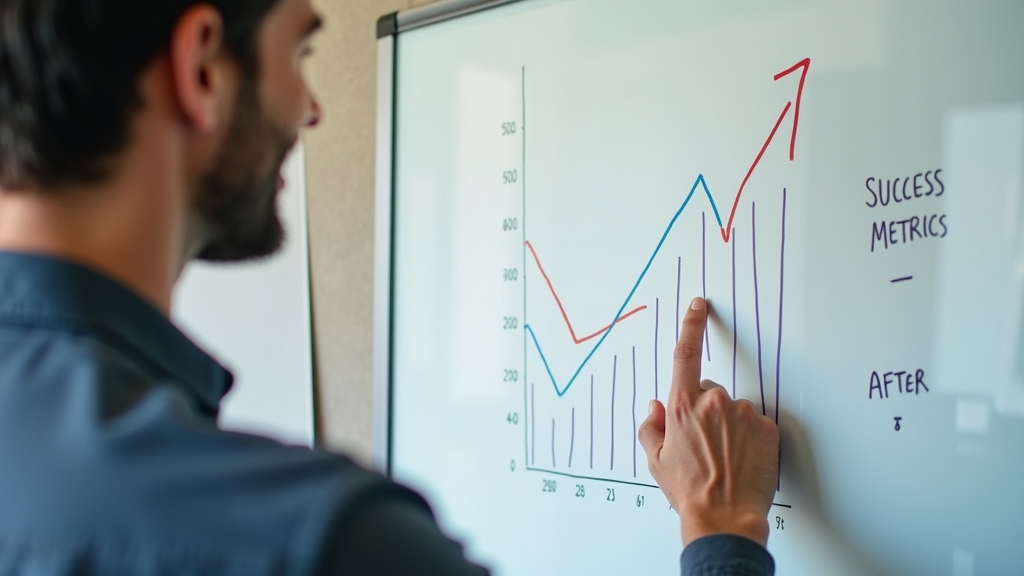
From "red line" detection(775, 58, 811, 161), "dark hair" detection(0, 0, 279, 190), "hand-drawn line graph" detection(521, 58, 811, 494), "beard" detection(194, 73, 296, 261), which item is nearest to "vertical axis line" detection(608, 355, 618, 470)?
"hand-drawn line graph" detection(521, 58, 811, 494)

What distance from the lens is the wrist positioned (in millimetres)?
603

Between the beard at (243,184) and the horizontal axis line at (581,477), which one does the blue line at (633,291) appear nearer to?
the horizontal axis line at (581,477)

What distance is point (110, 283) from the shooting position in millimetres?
453

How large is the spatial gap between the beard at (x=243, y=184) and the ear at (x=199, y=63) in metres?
0.03

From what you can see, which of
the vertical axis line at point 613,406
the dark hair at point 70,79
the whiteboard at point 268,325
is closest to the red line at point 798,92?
the vertical axis line at point 613,406

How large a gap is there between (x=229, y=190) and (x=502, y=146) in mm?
393

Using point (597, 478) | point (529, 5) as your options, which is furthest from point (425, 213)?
point (597, 478)

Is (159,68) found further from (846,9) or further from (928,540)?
(928,540)

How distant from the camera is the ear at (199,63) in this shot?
1.55 feet

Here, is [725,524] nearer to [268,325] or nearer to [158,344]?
[158,344]

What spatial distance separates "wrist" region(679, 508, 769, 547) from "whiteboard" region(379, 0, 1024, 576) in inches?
2.7

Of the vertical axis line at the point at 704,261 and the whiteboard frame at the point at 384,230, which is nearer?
the vertical axis line at the point at 704,261

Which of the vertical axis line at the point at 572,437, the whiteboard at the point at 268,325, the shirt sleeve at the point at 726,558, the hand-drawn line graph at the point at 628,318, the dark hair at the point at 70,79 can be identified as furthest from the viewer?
the whiteboard at the point at 268,325

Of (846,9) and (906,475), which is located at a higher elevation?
(846,9)
